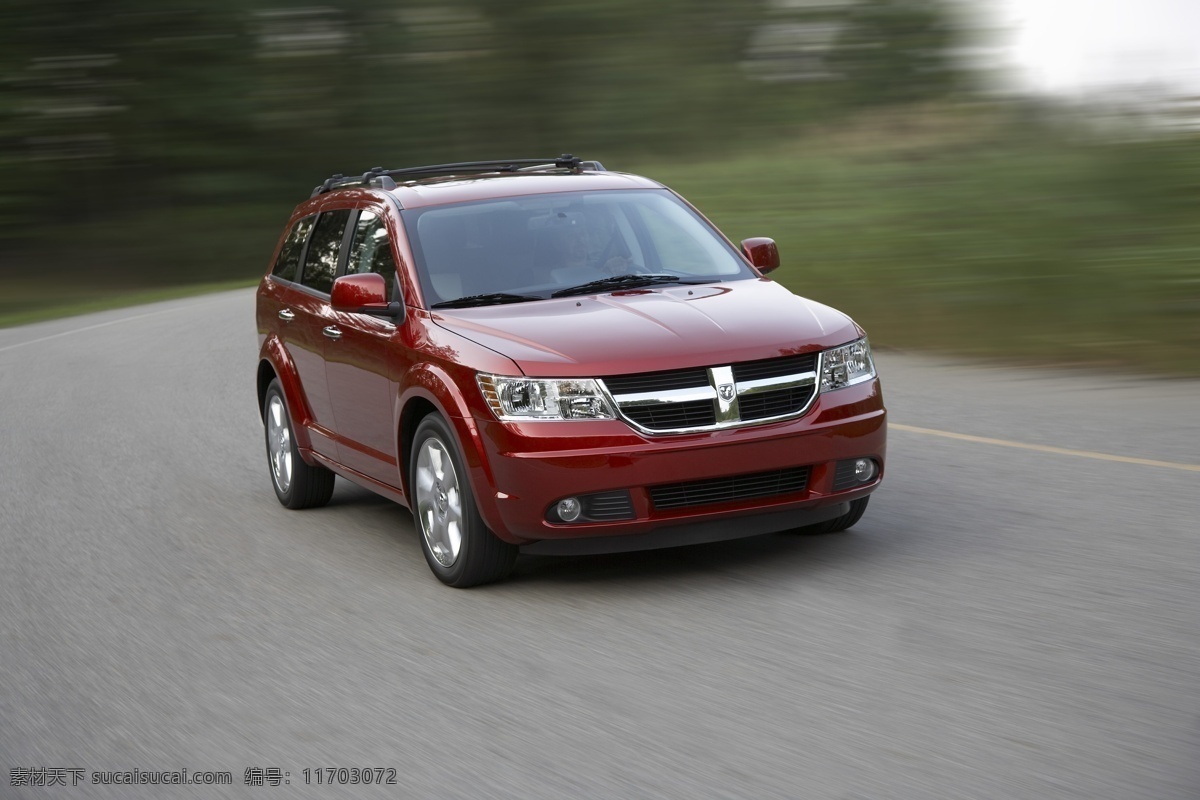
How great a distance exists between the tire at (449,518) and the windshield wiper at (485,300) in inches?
22.6

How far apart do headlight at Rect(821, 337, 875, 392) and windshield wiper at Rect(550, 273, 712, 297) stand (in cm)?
99

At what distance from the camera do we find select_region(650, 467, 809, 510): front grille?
6.56 meters

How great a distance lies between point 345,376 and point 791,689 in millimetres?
3695

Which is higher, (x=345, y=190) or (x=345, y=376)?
(x=345, y=190)

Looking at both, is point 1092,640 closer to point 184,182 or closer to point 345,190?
point 345,190

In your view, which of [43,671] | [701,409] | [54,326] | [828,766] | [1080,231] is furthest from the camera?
[54,326]

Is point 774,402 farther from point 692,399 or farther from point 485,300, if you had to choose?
point 485,300

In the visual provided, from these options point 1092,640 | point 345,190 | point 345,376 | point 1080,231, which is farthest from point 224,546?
A: point 1080,231

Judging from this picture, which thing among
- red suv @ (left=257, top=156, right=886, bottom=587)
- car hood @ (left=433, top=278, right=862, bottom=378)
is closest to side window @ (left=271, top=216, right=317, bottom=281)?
red suv @ (left=257, top=156, right=886, bottom=587)

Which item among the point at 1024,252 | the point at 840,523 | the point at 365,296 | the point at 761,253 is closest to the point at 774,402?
the point at 840,523

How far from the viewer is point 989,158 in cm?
1897

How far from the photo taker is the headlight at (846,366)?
22.5 ft

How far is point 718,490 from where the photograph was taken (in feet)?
21.6

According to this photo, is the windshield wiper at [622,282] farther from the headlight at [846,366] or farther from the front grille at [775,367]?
the front grille at [775,367]
